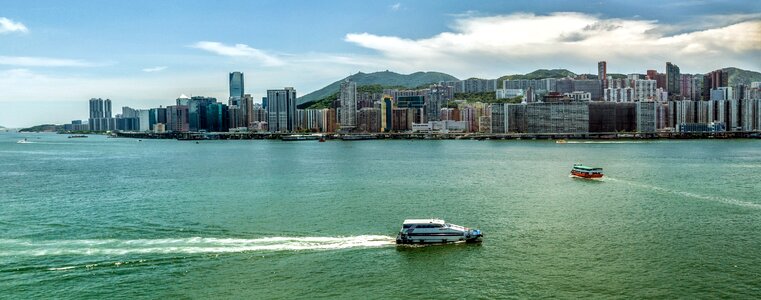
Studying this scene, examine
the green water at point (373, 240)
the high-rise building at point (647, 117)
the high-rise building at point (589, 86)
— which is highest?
the high-rise building at point (589, 86)

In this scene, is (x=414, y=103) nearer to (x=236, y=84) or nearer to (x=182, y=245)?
(x=236, y=84)

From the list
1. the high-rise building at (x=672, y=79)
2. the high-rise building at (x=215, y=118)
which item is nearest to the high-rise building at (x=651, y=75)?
the high-rise building at (x=672, y=79)

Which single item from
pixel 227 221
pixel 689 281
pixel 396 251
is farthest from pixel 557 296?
pixel 227 221

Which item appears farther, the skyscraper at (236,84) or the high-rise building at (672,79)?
the skyscraper at (236,84)

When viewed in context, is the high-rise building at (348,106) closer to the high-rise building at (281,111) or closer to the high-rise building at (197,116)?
the high-rise building at (281,111)

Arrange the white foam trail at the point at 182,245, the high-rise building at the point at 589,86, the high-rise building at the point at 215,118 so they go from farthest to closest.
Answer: the high-rise building at the point at 589,86, the high-rise building at the point at 215,118, the white foam trail at the point at 182,245

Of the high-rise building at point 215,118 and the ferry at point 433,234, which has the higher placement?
the high-rise building at point 215,118

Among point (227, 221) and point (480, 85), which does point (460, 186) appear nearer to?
point (227, 221)
